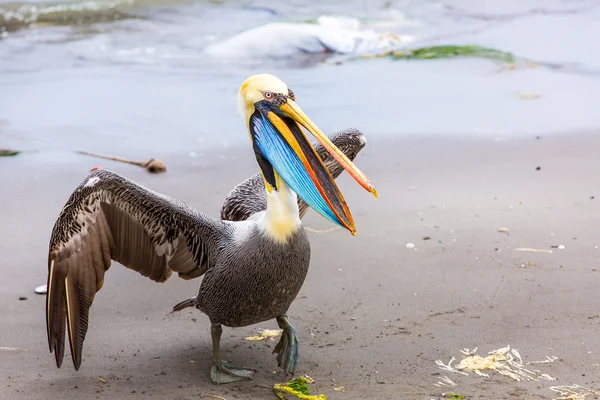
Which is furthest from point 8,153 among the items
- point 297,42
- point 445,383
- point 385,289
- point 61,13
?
point 61,13

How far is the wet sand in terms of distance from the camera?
160 inches

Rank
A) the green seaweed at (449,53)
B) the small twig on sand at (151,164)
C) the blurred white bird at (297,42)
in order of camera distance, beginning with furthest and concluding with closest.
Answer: the blurred white bird at (297,42)
the green seaweed at (449,53)
the small twig on sand at (151,164)

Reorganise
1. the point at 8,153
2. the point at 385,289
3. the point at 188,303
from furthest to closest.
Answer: the point at 8,153 < the point at 385,289 < the point at 188,303

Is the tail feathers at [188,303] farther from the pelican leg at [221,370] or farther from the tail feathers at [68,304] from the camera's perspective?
the tail feathers at [68,304]

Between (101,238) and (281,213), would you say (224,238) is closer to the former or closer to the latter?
(281,213)

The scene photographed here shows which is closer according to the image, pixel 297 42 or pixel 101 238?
pixel 101 238

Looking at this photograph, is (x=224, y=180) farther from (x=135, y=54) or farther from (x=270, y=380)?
(x=135, y=54)

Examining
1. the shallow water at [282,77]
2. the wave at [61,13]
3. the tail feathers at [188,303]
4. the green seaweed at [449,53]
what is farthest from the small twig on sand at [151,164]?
the wave at [61,13]

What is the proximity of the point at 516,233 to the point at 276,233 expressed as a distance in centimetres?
219

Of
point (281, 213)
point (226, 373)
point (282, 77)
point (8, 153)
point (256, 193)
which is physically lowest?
point (226, 373)

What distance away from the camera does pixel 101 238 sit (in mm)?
4066

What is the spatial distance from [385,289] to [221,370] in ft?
3.96

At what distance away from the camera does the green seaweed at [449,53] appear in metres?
9.36

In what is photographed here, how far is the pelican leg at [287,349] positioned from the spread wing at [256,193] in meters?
0.64
